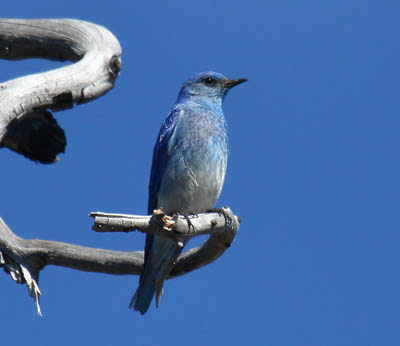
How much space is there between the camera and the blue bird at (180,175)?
7.07 meters

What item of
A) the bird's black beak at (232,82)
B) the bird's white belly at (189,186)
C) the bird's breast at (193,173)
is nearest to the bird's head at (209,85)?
Answer: the bird's black beak at (232,82)

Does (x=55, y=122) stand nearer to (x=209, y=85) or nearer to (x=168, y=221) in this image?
(x=209, y=85)

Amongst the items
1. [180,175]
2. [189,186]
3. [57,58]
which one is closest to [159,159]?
[180,175]

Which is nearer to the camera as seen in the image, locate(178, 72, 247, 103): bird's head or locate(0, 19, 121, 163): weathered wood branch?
locate(0, 19, 121, 163): weathered wood branch

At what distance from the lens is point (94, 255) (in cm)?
678

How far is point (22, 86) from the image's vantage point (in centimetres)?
698

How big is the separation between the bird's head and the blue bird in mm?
478

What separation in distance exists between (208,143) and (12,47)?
2295 millimetres

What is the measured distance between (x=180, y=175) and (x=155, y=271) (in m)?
0.87

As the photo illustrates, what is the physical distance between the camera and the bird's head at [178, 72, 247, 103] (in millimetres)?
8148

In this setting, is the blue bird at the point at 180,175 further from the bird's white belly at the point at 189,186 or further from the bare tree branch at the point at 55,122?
the bare tree branch at the point at 55,122

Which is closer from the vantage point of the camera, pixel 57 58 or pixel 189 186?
pixel 189 186

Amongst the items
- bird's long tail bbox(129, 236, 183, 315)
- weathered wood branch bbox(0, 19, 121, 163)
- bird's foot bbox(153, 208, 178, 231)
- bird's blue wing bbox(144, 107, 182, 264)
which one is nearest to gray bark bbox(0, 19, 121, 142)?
weathered wood branch bbox(0, 19, 121, 163)

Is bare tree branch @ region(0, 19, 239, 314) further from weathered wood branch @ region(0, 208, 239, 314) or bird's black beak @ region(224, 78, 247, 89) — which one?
bird's black beak @ region(224, 78, 247, 89)
